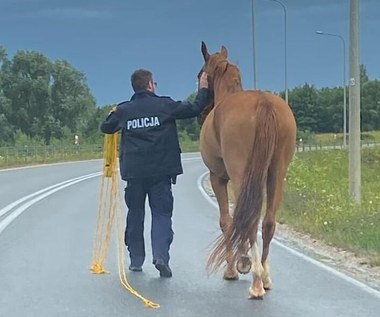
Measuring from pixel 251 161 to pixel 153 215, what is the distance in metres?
1.72

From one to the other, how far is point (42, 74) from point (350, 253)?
68951 mm

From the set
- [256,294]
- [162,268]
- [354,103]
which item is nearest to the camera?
[256,294]

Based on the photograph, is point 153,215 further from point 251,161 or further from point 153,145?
point 251,161

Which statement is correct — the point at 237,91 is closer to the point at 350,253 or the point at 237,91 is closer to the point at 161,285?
the point at 161,285

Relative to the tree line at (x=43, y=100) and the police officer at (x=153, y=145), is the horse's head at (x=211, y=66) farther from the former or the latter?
the tree line at (x=43, y=100)

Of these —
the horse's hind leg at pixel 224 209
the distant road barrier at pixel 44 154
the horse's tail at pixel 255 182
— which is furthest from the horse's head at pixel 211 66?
the distant road barrier at pixel 44 154

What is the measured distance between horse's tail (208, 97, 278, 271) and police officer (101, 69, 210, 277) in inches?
51.8

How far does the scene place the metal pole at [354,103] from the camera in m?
15.9

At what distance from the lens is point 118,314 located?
704 centimetres

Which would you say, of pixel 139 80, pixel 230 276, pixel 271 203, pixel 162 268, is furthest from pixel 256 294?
pixel 139 80

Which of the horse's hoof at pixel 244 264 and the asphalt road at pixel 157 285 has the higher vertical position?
the horse's hoof at pixel 244 264

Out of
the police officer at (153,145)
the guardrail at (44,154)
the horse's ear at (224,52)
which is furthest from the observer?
the guardrail at (44,154)

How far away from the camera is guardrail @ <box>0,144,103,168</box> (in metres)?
48.3

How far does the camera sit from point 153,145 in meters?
8.73
